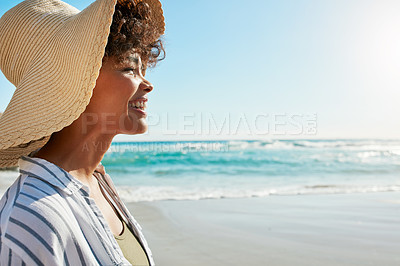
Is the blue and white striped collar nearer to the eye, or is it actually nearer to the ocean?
the eye

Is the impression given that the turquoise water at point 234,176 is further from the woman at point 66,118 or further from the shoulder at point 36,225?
the shoulder at point 36,225

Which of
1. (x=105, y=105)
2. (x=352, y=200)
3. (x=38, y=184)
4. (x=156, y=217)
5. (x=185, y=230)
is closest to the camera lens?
(x=38, y=184)

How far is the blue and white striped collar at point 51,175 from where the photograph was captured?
3.58 ft

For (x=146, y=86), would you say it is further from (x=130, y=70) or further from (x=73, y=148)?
(x=73, y=148)

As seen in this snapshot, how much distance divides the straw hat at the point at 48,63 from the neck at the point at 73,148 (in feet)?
0.14

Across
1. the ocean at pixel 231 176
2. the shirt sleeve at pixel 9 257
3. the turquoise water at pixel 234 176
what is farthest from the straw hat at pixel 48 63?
the turquoise water at pixel 234 176

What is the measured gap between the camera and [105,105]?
4.19ft

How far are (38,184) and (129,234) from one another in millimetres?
511

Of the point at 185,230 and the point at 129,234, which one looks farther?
the point at 185,230

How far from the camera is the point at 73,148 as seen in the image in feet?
4.25

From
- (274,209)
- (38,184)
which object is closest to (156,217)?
(274,209)

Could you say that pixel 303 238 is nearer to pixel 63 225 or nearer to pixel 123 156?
pixel 63 225

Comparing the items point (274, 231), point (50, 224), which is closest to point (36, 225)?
point (50, 224)

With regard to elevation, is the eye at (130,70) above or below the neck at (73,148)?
above
